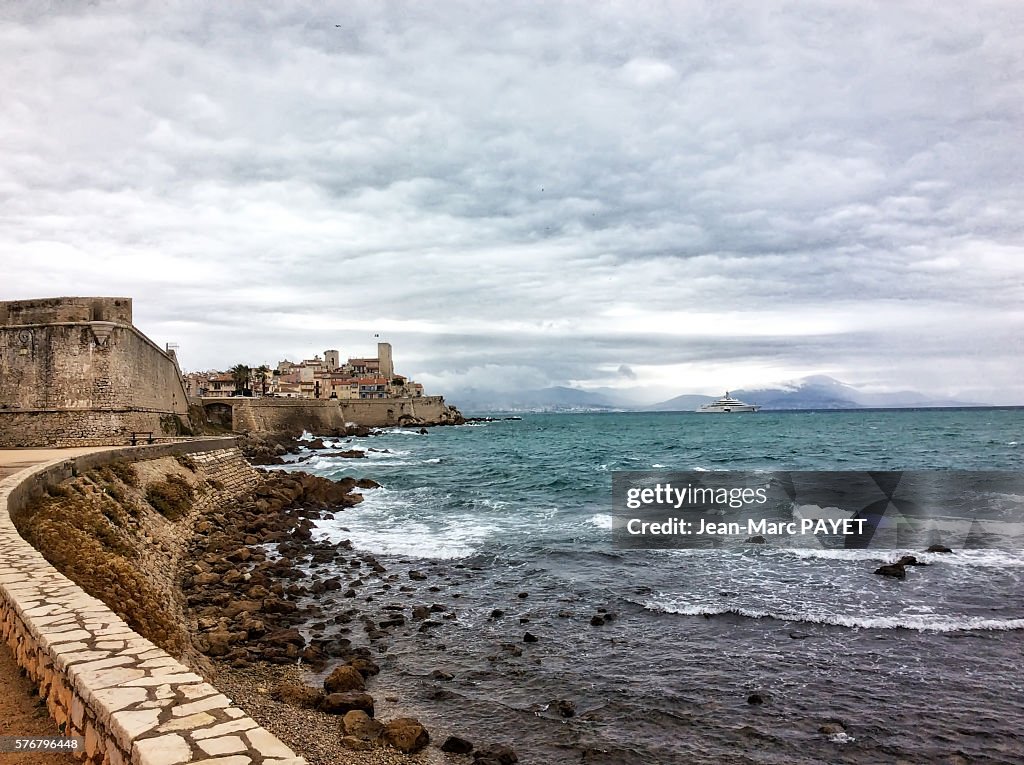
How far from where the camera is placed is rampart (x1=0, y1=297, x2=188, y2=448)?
86.3 feet

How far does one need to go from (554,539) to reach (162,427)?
23.7m

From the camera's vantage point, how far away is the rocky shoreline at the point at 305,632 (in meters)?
7.95

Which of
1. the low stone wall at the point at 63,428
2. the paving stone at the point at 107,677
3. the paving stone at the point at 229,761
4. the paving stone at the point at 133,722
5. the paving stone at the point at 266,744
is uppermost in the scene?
the low stone wall at the point at 63,428

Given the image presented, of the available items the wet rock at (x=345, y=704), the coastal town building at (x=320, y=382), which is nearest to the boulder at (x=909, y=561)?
the wet rock at (x=345, y=704)

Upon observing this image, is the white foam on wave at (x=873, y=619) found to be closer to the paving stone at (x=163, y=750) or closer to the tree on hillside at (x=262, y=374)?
Answer: the paving stone at (x=163, y=750)

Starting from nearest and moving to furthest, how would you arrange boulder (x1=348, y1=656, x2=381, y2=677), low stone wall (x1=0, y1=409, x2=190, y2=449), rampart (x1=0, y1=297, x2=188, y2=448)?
boulder (x1=348, y1=656, x2=381, y2=677), low stone wall (x1=0, y1=409, x2=190, y2=449), rampart (x1=0, y1=297, x2=188, y2=448)

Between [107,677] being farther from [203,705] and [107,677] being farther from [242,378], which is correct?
[242,378]

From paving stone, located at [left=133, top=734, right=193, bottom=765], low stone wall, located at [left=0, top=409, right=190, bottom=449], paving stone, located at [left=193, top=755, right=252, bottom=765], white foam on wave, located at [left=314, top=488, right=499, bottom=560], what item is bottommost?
white foam on wave, located at [left=314, top=488, right=499, bottom=560]

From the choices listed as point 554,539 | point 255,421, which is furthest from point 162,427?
point 255,421

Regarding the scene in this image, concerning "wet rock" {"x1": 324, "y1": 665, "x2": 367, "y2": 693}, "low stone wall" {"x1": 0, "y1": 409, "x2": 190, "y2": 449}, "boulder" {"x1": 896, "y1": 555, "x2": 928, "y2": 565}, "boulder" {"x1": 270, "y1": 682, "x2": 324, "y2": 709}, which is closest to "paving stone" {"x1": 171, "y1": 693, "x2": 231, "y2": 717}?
"boulder" {"x1": 270, "y1": 682, "x2": 324, "y2": 709}

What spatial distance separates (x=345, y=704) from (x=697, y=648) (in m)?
6.17

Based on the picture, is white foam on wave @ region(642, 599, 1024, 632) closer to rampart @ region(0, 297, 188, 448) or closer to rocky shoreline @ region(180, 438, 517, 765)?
rocky shoreline @ region(180, 438, 517, 765)

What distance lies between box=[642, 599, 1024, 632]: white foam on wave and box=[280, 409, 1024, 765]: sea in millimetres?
56

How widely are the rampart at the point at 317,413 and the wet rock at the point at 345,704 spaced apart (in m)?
53.8
